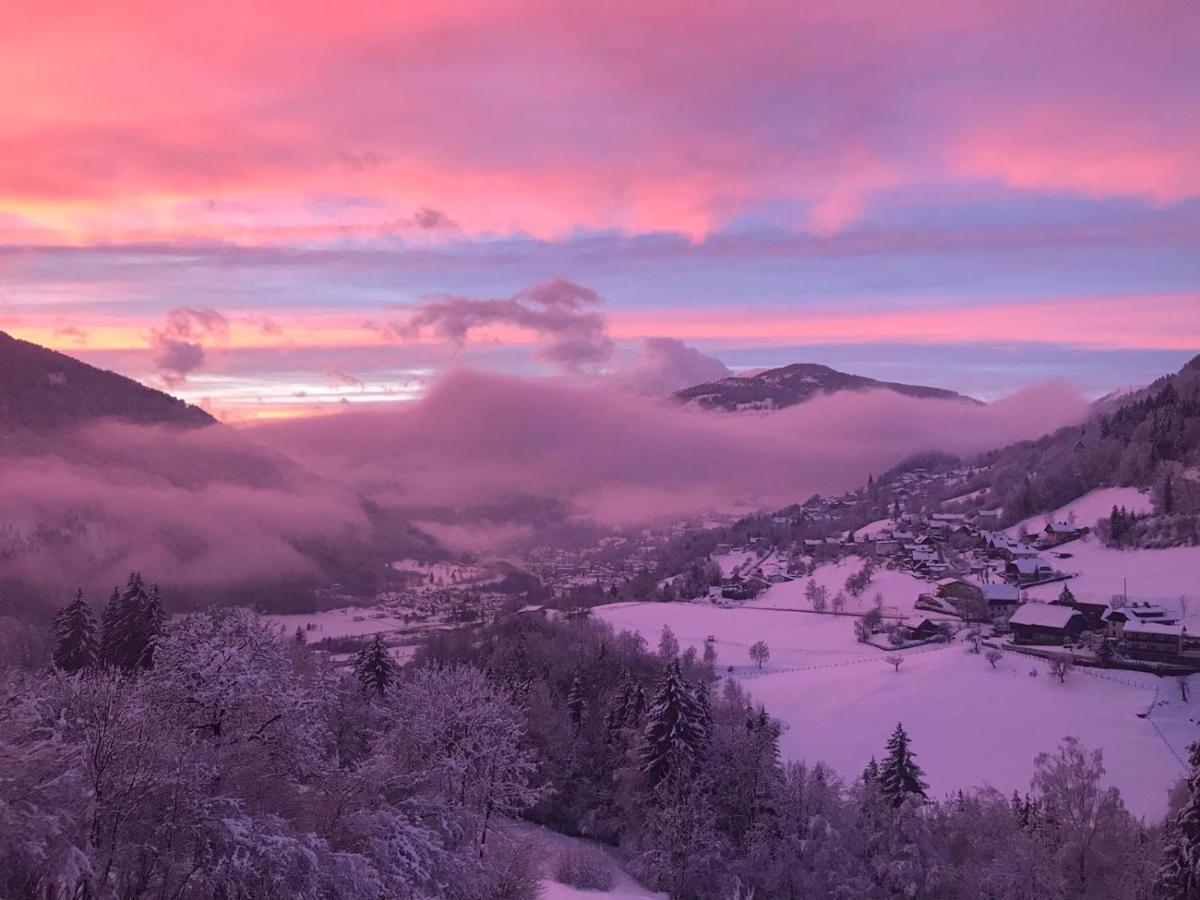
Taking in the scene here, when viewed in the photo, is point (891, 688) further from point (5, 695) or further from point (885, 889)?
point (5, 695)

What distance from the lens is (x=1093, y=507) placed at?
12719cm

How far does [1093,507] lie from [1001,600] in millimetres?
47267

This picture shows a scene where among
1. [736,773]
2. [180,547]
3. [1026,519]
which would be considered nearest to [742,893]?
[736,773]

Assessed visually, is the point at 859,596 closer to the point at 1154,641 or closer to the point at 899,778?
the point at 1154,641

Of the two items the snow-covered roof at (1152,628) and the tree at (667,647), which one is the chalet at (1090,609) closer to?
the snow-covered roof at (1152,628)

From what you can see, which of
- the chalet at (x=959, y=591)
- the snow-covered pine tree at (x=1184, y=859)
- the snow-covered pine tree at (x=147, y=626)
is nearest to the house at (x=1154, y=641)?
the chalet at (x=959, y=591)

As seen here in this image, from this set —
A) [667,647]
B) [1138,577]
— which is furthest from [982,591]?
[667,647]

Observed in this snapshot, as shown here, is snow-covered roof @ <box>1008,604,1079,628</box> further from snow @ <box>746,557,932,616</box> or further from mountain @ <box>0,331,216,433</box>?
mountain @ <box>0,331,216,433</box>

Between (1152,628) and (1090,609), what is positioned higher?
(1152,628)

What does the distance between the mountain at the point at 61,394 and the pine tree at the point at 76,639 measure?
425 ft

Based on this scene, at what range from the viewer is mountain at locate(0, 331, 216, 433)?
152 meters

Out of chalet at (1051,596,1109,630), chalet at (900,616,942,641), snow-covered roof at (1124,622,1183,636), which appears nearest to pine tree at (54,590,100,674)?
chalet at (900,616,942,641)

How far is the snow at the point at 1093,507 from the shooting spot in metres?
119

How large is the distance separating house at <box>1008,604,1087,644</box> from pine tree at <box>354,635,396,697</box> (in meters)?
60.3
